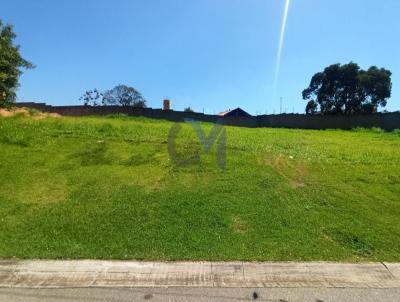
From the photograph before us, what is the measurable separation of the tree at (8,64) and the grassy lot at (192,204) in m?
4.29

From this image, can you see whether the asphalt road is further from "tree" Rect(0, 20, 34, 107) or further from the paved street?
"tree" Rect(0, 20, 34, 107)

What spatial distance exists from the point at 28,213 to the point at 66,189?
91 centimetres

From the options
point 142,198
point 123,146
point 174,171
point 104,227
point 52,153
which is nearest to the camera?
point 104,227

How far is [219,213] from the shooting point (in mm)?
5363

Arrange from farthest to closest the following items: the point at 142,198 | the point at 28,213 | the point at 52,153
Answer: the point at 52,153
the point at 142,198
the point at 28,213

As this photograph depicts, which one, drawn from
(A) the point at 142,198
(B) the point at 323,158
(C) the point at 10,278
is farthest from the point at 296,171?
(C) the point at 10,278

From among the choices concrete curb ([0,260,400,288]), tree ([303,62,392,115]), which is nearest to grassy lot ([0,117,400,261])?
concrete curb ([0,260,400,288])

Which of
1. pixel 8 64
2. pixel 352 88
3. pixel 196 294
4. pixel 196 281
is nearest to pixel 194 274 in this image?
pixel 196 281

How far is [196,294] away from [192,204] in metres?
2.14

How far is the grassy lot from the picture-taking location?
453 cm

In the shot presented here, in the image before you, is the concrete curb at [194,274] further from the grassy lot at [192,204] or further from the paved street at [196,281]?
the grassy lot at [192,204]

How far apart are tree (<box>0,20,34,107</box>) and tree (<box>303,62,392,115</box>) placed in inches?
1059

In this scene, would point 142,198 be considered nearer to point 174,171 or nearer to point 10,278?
point 174,171

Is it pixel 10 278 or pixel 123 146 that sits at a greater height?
pixel 123 146
